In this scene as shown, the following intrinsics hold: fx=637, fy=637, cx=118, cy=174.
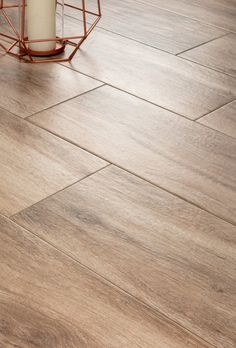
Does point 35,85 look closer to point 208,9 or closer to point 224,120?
point 224,120

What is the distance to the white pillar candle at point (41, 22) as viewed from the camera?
5.69ft

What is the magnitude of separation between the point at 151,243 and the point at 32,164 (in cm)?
33

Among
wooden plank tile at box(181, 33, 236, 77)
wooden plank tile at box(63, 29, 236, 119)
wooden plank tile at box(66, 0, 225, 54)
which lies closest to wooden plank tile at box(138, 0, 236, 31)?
wooden plank tile at box(66, 0, 225, 54)

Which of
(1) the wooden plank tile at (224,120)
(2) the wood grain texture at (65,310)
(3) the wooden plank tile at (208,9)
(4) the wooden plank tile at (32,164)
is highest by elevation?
(3) the wooden plank tile at (208,9)

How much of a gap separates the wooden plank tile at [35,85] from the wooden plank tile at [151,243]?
0.35 metres

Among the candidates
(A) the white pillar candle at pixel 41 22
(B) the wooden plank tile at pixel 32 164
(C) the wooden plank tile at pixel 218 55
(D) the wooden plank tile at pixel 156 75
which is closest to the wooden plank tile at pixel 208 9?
(C) the wooden plank tile at pixel 218 55

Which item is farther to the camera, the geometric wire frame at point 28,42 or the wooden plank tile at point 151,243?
the geometric wire frame at point 28,42

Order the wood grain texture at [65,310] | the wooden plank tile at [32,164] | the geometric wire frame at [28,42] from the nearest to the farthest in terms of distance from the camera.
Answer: the wood grain texture at [65,310] < the wooden plank tile at [32,164] < the geometric wire frame at [28,42]

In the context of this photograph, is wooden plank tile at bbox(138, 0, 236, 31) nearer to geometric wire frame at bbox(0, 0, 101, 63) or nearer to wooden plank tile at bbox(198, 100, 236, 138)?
geometric wire frame at bbox(0, 0, 101, 63)

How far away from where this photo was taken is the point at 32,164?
1.32 meters

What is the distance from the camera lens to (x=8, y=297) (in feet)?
3.28

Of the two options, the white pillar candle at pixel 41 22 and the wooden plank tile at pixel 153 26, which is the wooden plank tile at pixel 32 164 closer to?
the white pillar candle at pixel 41 22

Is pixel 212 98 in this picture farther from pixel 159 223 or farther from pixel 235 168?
pixel 159 223

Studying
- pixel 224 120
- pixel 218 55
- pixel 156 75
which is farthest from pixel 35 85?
pixel 218 55
